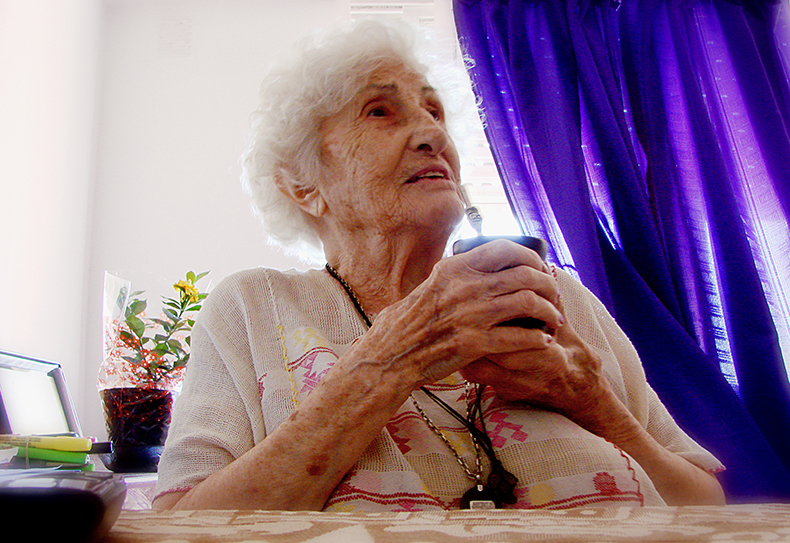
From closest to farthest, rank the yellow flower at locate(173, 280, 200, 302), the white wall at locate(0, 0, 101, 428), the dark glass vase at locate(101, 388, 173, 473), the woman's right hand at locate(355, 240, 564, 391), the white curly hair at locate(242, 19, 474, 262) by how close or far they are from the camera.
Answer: the woman's right hand at locate(355, 240, 564, 391) < the white curly hair at locate(242, 19, 474, 262) < the dark glass vase at locate(101, 388, 173, 473) < the yellow flower at locate(173, 280, 200, 302) < the white wall at locate(0, 0, 101, 428)

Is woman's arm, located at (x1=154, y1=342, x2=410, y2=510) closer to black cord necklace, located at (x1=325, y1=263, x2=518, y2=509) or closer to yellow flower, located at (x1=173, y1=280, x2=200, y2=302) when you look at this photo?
black cord necklace, located at (x1=325, y1=263, x2=518, y2=509)

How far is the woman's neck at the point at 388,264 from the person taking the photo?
1.04 metres

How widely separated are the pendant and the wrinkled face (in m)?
0.49

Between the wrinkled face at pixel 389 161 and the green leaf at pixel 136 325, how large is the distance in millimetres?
622

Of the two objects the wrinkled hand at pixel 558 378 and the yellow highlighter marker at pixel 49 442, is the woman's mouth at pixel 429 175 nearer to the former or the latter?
the wrinkled hand at pixel 558 378

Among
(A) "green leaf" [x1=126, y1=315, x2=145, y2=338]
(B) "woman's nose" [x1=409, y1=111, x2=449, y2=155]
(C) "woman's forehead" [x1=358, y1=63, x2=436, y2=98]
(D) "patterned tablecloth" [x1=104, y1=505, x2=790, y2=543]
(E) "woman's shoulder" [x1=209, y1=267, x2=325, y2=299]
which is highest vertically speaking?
(C) "woman's forehead" [x1=358, y1=63, x2=436, y2=98]

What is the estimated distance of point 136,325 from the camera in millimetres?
1393

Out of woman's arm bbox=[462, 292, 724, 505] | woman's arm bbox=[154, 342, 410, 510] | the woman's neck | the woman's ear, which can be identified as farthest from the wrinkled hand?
the woman's ear

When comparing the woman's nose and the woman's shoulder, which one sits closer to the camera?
the woman's shoulder

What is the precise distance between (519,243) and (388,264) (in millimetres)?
410

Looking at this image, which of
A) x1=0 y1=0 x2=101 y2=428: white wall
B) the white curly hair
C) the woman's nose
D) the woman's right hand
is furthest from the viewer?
x1=0 y1=0 x2=101 y2=428: white wall

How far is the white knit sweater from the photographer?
27.4 inches

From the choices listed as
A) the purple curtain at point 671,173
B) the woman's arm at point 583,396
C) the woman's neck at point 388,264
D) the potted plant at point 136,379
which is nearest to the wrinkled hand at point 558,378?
the woman's arm at point 583,396

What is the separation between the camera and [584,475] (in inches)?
27.7
